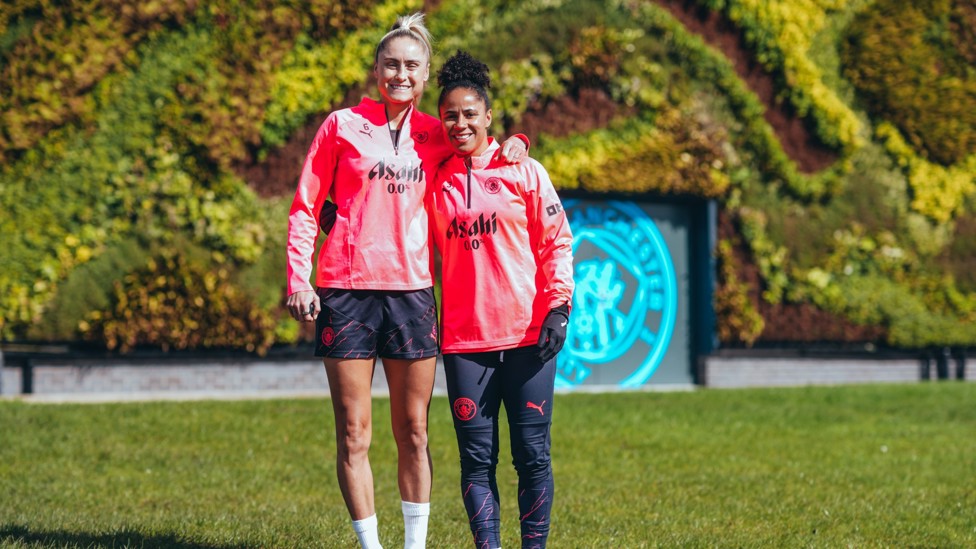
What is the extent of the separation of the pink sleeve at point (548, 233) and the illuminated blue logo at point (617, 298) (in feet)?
29.8

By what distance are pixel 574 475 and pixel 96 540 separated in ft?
12.7

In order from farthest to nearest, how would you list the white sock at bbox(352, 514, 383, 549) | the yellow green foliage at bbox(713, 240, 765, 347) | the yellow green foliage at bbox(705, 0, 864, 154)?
the yellow green foliage at bbox(705, 0, 864, 154)
the yellow green foliage at bbox(713, 240, 765, 347)
the white sock at bbox(352, 514, 383, 549)

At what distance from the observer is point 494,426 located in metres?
4.35

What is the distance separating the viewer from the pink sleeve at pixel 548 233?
435cm

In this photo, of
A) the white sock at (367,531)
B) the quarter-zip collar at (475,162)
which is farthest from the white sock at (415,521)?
the quarter-zip collar at (475,162)

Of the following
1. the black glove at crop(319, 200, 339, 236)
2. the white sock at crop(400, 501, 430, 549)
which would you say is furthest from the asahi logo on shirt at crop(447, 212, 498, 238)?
the white sock at crop(400, 501, 430, 549)

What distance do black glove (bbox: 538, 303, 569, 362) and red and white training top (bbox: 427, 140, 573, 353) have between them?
0.18 ft

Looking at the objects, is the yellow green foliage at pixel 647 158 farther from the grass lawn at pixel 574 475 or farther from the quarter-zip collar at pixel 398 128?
the quarter-zip collar at pixel 398 128

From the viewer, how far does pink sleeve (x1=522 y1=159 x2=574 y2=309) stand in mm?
4348

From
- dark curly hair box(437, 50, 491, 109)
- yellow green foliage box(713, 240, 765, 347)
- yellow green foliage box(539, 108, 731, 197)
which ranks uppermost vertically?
yellow green foliage box(539, 108, 731, 197)

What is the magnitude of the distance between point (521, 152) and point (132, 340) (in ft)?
27.4

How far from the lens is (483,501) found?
13.9 feet

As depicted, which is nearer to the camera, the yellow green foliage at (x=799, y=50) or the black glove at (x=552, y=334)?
the black glove at (x=552, y=334)

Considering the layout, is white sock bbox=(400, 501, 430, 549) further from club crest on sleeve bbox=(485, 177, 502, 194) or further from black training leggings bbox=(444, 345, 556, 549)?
club crest on sleeve bbox=(485, 177, 502, 194)
